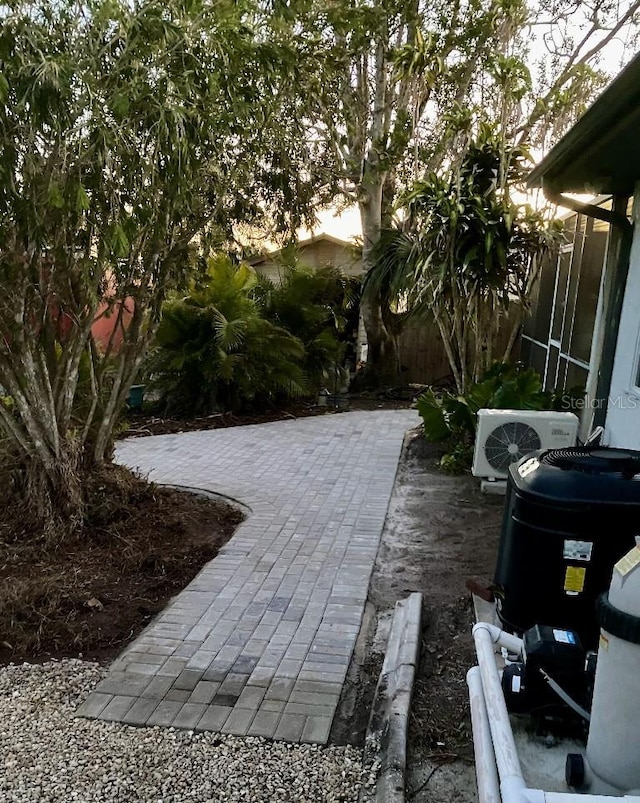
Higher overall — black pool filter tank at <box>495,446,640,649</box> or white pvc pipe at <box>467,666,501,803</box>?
black pool filter tank at <box>495,446,640,649</box>

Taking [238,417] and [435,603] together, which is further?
[238,417]

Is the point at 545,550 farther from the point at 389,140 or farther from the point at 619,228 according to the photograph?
the point at 389,140

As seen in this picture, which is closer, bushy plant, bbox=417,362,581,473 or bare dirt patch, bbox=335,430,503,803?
bare dirt patch, bbox=335,430,503,803

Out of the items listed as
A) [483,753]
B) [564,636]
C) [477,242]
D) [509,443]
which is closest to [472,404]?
[509,443]

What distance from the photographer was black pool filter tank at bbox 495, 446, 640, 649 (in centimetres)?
231

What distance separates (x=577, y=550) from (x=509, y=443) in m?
3.31

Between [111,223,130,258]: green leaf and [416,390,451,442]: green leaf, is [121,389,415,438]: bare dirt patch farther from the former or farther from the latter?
[111,223,130,258]: green leaf

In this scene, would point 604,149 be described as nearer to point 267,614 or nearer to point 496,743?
point 267,614

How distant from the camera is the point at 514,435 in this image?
5531 millimetres

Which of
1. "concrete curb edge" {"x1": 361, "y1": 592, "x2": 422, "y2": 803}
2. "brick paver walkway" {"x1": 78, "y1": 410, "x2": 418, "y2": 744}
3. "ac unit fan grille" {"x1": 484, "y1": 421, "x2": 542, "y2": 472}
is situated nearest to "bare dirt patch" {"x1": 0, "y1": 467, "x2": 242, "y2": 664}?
"brick paver walkway" {"x1": 78, "y1": 410, "x2": 418, "y2": 744}

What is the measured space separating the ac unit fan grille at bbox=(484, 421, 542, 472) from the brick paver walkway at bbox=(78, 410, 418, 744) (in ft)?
3.53

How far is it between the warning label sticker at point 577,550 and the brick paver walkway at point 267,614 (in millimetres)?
1260

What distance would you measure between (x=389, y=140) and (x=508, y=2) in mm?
2520

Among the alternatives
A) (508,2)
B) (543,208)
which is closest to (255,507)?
(543,208)
